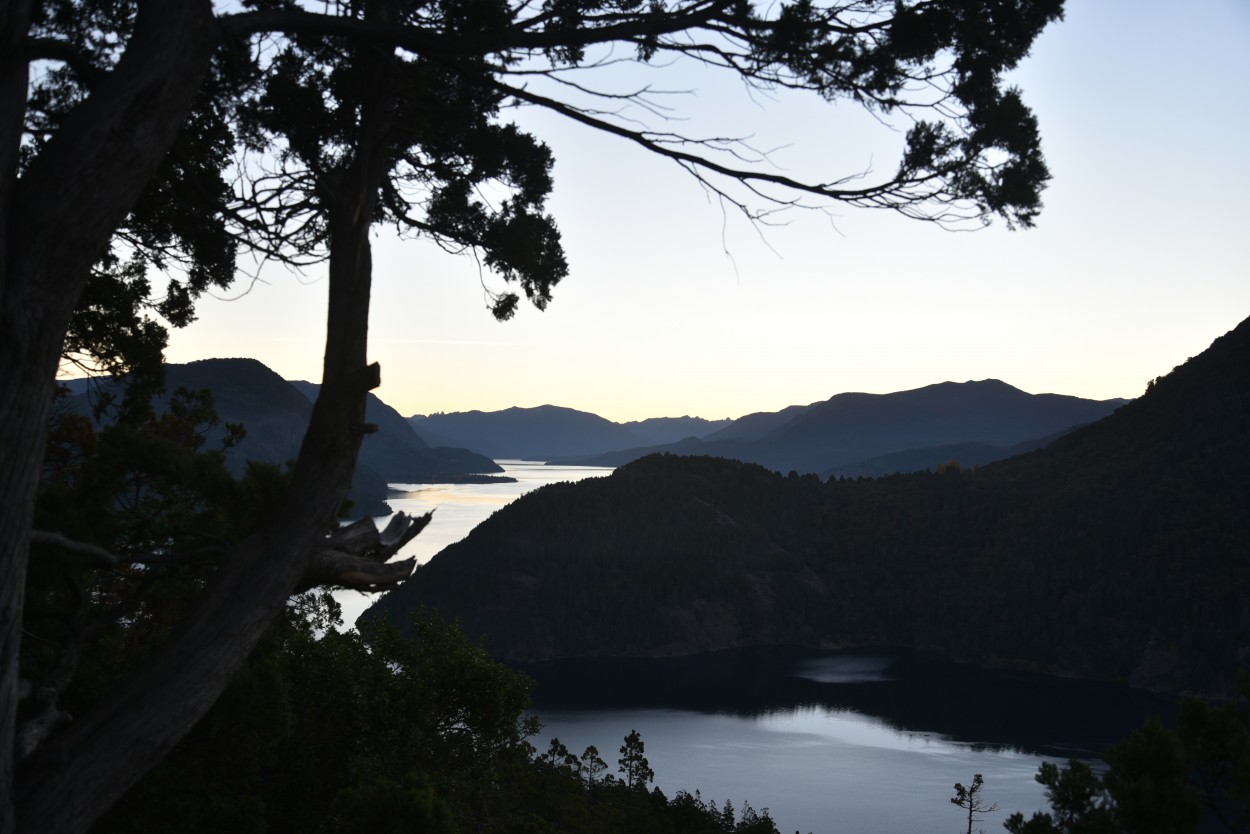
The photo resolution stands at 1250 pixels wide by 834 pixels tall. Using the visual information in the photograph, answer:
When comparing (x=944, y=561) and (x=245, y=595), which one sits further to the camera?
(x=944, y=561)

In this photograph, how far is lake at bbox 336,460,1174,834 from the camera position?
2694 inches

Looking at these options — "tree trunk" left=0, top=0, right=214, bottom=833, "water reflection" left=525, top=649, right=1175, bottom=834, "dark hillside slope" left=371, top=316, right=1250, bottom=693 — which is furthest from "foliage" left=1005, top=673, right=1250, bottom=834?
"dark hillside slope" left=371, top=316, right=1250, bottom=693

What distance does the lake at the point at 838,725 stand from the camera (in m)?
68.4

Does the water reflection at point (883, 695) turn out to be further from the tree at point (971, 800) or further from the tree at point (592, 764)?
the tree at point (592, 764)

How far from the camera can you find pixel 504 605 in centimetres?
13300

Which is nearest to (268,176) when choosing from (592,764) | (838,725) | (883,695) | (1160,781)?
(1160,781)

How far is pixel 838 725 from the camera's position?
300 ft

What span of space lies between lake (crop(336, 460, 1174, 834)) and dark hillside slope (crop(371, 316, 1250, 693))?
674 cm

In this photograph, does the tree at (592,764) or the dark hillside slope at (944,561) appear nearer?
the tree at (592,764)

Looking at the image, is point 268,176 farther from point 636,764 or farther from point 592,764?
point 636,764

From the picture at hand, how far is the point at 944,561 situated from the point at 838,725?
65589 millimetres

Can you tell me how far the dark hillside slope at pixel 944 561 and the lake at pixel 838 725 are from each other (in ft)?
22.1

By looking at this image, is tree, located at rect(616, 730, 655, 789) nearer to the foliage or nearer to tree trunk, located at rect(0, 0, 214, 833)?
the foliage

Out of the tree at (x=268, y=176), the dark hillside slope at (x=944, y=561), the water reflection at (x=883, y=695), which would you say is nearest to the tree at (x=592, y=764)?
the tree at (x=268, y=176)
